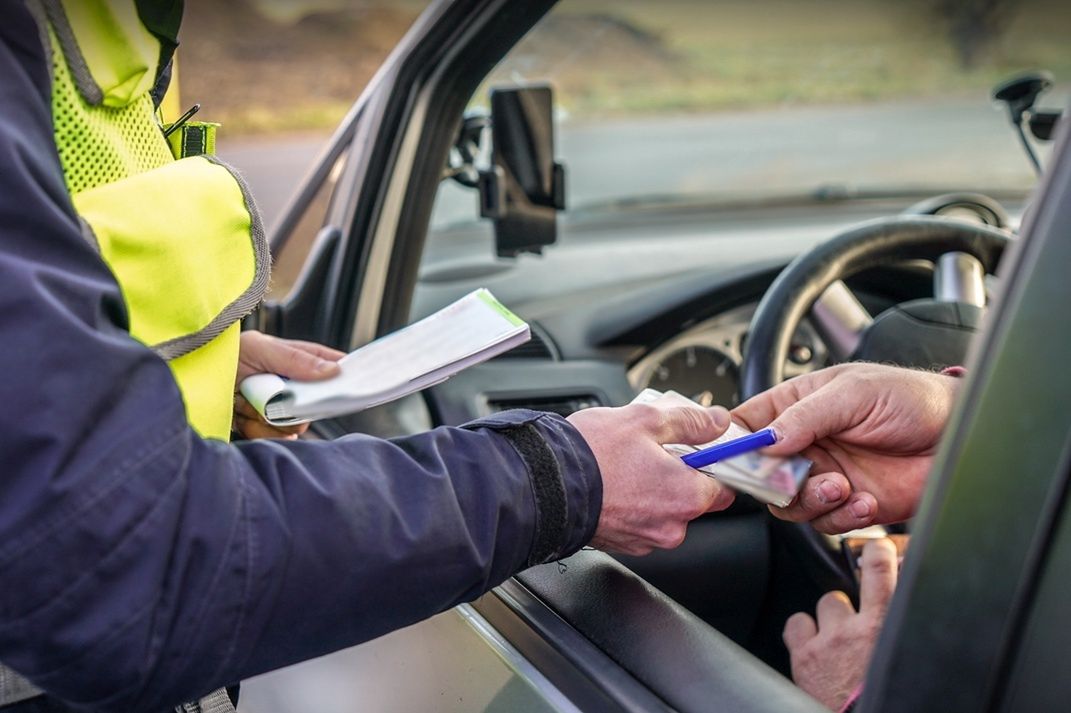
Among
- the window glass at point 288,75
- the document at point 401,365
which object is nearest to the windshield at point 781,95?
the window glass at point 288,75

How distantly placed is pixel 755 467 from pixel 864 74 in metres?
2.22

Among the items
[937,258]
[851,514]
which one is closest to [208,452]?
[851,514]

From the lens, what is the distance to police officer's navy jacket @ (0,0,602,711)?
0.74m

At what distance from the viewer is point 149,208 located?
92 centimetres

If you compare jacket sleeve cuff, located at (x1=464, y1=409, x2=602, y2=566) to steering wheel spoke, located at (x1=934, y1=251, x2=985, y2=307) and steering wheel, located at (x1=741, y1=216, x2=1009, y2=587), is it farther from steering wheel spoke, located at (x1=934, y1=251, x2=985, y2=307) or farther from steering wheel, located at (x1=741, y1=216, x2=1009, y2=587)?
steering wheel spoke, located at (x1=934, y1=251, x2=985, y2=307)

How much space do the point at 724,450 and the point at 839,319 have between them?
0.93m

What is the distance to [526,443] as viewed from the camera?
102 centimetres

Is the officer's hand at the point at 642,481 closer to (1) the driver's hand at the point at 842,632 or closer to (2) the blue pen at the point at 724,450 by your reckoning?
(2) the blue pen at the point at 724,450

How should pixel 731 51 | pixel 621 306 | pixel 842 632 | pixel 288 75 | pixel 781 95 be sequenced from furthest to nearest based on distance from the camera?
pixel 288 75, pixel 781 95, pixel 731 51, pixel 621 306, pixel 842 632

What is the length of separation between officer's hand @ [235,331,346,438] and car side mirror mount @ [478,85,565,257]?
78cm

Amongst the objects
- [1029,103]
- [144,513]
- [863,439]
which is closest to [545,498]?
[144,513]

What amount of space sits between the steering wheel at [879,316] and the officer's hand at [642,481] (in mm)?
646

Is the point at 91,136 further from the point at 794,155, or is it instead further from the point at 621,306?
the point at 794,155

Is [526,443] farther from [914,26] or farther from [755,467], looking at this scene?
[914,26]
